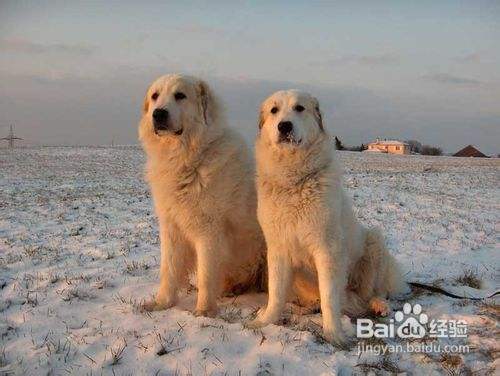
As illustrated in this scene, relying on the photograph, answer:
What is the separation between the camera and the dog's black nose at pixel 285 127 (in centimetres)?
362

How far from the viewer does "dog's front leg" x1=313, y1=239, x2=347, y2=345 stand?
3.43 meters

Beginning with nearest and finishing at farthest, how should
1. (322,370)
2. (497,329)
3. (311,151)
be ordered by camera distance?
(322,370)
(497,329)
(311,151)

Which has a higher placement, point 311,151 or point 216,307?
point 311,151

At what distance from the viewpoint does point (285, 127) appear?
3627 millimetres

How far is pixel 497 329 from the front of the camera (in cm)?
354

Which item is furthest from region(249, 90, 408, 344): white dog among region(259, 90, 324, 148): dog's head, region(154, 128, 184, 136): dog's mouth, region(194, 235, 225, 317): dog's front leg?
region(154, 128, 184, 136): dog's mouth

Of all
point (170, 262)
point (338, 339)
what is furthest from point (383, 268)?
point (170, 262)

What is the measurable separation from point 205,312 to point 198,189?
1.04 meters

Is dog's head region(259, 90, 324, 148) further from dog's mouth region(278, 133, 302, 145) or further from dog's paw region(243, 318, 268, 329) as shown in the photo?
dog's paw region(243, 318, 268, 329)

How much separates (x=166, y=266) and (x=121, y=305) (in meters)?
0.51

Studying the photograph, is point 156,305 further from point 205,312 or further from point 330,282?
point 330,282

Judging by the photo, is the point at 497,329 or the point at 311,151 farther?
the point at 311,151

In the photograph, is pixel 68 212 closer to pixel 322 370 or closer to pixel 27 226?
pixel 27 226

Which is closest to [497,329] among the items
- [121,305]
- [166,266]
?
[166,266]
